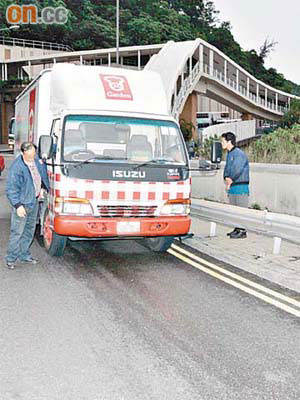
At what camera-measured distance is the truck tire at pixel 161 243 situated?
9.05m

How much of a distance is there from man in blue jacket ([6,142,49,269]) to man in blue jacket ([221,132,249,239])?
357 cm

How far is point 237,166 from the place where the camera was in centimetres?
1008

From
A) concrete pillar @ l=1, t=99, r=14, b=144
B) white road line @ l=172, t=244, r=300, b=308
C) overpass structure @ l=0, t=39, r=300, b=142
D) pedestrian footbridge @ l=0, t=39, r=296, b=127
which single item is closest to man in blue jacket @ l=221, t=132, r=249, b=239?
white road line @ l=172, t=244, r=300, b=308

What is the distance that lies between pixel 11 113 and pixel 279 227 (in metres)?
60.8

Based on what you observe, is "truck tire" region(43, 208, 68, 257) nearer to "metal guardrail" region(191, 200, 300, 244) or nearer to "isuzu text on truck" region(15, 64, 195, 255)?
"isuzu text on truck" region(15, 64, 195, 255)

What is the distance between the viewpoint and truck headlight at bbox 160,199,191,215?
8.30 metres

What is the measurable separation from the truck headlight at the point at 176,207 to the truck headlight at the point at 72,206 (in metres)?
1.13

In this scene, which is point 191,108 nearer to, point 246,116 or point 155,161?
point 246,116

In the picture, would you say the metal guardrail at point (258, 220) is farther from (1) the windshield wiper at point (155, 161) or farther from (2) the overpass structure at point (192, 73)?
(2) the overpass structure at point (192, 73)

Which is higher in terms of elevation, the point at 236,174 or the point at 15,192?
the point at 236,174

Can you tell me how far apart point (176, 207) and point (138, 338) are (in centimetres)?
340

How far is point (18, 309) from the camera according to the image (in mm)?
6066

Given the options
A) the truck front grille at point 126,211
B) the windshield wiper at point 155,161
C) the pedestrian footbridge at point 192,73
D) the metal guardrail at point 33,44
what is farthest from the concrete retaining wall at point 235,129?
the metal guardrail at point 33,44

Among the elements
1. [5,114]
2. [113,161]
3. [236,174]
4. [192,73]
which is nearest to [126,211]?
[113,161]
